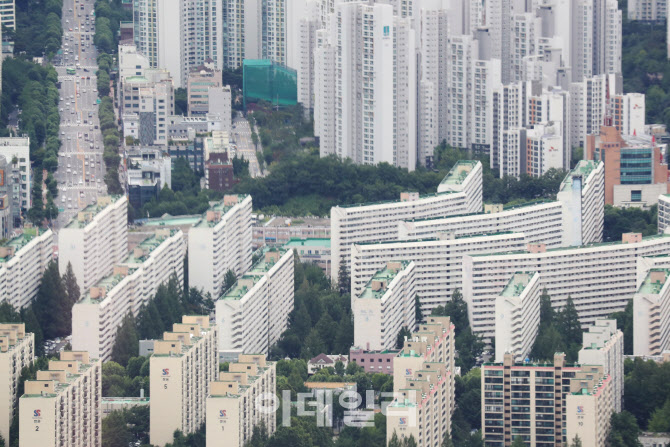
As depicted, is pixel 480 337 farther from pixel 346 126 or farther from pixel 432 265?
pixel 346 126

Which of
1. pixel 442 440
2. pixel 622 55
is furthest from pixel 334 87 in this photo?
pixel 442 440

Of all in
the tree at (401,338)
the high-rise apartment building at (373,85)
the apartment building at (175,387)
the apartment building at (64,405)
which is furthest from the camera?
the high-rise apartment building at (373,85)

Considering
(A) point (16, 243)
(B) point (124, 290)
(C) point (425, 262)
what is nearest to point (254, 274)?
(B) point (124, 290)

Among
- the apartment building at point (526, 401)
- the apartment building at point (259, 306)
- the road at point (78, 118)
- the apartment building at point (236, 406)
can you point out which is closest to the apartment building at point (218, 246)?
the apartment building at point (259, 306)

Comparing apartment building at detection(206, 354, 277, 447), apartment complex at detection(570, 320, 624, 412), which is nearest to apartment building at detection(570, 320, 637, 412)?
apartment complex at detection(570, 320, 624, 412)

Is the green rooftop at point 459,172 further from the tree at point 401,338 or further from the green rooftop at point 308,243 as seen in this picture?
the tree at point 401,338

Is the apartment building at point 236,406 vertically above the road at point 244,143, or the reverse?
the road at point 244,143
